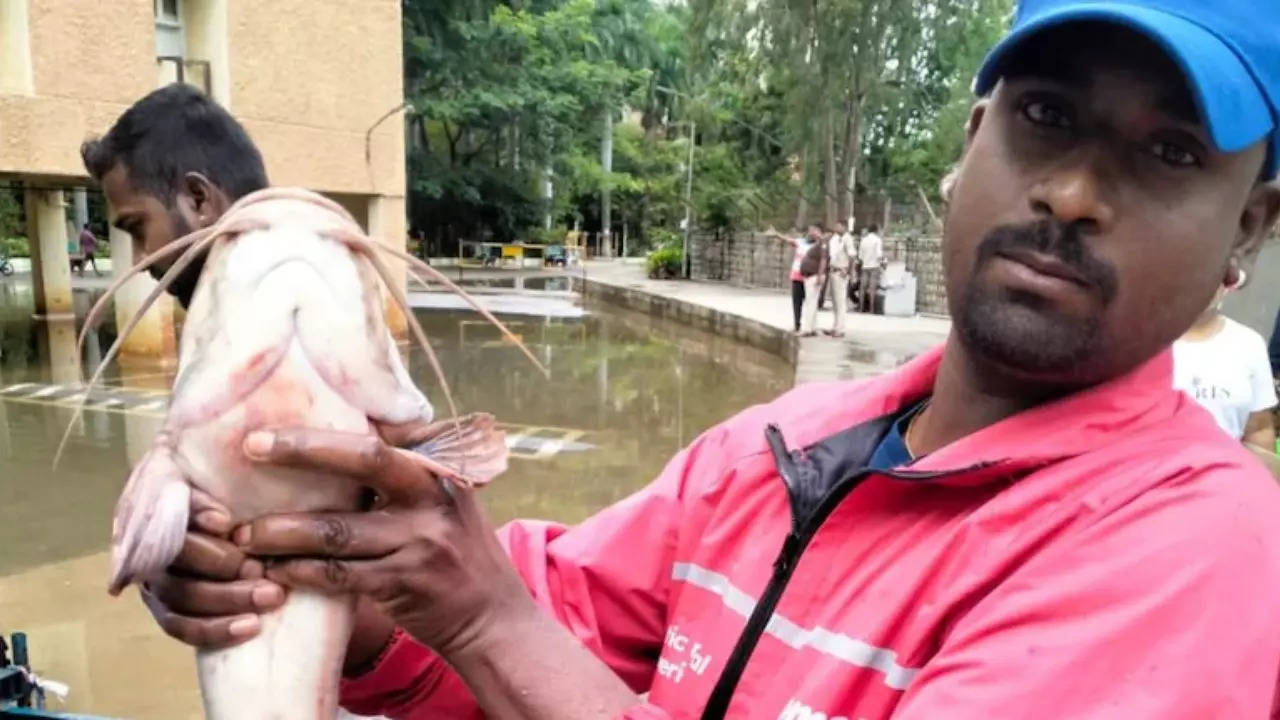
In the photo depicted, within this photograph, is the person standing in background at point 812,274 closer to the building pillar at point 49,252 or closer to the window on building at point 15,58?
the window on building at point 15,58

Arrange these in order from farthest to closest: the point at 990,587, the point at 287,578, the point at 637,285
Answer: the point at 637,285 < the point at 287,578 < the point at 990,587

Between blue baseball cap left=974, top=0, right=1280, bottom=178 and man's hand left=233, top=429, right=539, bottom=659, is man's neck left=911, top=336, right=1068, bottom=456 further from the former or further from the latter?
man's hand left=233, top=429, right=539, bottom=659

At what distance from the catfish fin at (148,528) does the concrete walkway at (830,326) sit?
4811mm

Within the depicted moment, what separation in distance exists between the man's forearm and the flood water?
3083 millimetres

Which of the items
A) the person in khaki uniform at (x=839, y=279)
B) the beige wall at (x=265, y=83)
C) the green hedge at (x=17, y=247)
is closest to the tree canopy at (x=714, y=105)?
the person in khaki uniform at (x=839, y=279)

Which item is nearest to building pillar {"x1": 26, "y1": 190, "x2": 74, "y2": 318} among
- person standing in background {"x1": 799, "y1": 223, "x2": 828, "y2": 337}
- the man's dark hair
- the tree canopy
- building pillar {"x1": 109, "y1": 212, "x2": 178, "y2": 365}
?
building pillar {"x1": 109, "y1": 212, "x2": 178, "y2": 365}

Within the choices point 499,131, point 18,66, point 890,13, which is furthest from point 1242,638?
point 499,131

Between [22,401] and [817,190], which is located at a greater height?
[817,190]

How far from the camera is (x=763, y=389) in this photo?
1048cm

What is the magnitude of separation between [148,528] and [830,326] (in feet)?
43.4

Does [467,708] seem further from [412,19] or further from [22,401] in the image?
[412,19]

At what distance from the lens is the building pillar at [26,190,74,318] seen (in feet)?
46.1

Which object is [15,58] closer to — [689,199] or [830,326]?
[830,326]

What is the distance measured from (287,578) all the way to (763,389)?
31.4 feet
